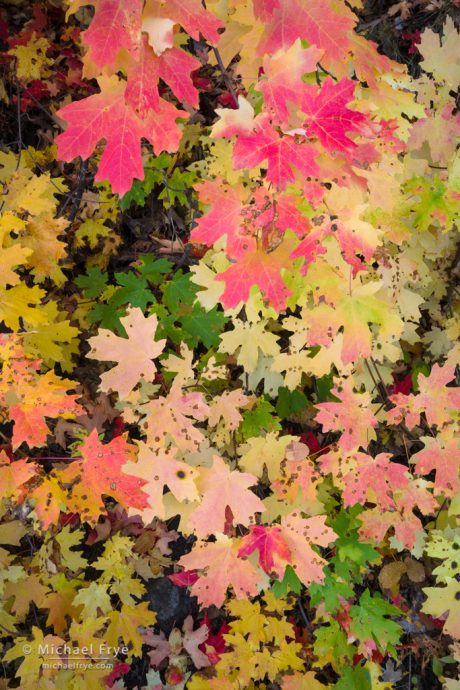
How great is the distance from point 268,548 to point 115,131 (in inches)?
59.5

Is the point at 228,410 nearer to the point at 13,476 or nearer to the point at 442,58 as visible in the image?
the point at 13,476

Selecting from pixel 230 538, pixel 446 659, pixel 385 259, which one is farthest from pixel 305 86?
pixel 446 659

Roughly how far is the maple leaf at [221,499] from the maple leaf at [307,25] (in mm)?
1293

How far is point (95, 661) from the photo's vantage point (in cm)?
278

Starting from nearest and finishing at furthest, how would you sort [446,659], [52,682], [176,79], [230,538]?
[176,79] → [230,538] → [52,682] → [446,659]

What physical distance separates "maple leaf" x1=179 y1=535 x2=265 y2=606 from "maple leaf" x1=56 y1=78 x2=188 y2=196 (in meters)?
1.34

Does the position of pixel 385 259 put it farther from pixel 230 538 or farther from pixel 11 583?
pixel 11 583

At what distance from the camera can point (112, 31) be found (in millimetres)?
1240

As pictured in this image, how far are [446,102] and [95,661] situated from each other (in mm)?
3181

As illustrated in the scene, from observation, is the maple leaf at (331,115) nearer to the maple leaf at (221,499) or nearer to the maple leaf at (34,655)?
the maple leaf at (221,499)

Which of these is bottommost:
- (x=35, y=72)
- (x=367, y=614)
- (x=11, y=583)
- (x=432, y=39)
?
(x=11, y=583)

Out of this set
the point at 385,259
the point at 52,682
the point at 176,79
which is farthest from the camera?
the point at 52,682

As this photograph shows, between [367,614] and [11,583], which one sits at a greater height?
[367,614]

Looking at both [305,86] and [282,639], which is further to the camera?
Answer: [282,639]
